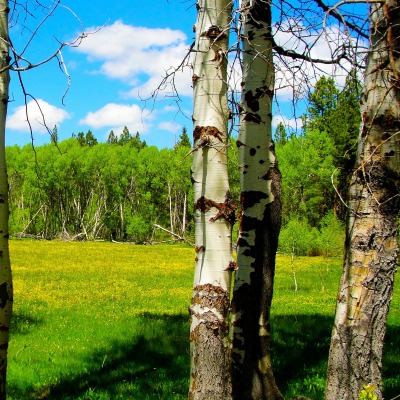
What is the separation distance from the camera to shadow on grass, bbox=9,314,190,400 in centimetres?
601

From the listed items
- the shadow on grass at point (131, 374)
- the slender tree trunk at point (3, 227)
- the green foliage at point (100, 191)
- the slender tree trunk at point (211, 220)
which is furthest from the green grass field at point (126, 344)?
the green foliage at point (100, 191)

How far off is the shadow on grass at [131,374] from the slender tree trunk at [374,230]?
231 centimetres

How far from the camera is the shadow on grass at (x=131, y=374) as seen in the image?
6012 mm

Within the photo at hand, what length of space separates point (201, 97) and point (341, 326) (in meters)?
2.16

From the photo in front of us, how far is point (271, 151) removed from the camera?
477 cm

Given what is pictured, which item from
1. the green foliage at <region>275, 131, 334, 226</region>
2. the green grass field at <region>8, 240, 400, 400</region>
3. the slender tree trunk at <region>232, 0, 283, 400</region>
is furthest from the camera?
the green foliage at <region>275, 131, 334, 226</region>

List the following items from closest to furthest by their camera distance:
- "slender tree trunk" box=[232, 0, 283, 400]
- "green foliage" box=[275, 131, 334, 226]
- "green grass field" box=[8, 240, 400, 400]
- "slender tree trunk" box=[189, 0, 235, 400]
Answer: "slender tree trunk" box=[189, 0, 235, 400] → "slender tree trunk" box=[232, 0, 283, 400] → "green grass field" box=[8, 240, 400, 400] → "green foliage" box=[275, 131, 334, 226]

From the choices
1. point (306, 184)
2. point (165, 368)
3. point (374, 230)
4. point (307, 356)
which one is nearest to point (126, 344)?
point (165, 368)

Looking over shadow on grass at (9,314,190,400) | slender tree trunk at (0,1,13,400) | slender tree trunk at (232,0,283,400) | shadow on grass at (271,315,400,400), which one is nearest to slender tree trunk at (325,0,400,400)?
slender tree trunk at (232,0,283,400)

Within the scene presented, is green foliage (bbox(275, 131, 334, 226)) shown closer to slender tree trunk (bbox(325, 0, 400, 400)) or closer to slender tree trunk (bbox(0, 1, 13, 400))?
slender tree trunk (bbox(325, 0, 400, 400))

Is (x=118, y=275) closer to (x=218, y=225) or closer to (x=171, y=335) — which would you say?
Answer: (x=171, y=335)

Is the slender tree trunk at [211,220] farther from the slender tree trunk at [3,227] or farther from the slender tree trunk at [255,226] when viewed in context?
the slender tree trunk at [3,227]

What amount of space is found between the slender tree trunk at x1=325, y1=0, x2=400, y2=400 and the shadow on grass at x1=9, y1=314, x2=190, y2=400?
231 centimetres

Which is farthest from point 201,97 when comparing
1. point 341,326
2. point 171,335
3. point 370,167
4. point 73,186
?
point 73,186
